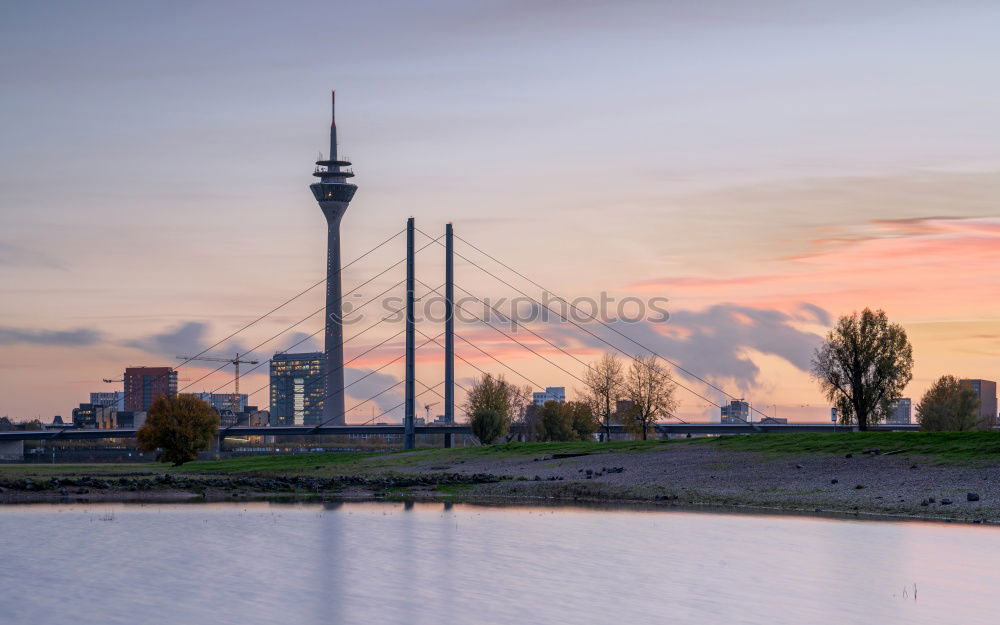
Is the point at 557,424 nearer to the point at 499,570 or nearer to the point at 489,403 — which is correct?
the point at 489,403

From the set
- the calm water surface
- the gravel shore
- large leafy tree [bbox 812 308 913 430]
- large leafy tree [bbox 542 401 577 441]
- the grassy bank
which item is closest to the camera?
the calm water surface

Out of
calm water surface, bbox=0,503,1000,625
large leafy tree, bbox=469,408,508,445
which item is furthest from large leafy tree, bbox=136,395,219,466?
calm water surface, bbox=0,503,1000,625

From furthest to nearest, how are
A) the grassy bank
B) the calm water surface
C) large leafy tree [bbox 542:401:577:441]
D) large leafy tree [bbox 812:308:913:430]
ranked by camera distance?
large leafy tree [bbox 542:401:577:441] → large leafy tree [bbox 812:308:913:430] → the grassy bank → the calm water surface

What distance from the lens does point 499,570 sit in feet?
86.8

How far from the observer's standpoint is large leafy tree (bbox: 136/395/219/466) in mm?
90750

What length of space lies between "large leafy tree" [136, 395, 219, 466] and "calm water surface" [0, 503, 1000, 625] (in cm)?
5252

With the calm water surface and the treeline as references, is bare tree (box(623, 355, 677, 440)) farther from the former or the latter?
the calm water surface

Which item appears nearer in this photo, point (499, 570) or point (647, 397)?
point (499, 570)

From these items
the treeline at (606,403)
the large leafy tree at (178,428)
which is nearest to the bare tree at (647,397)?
the treeline at (606,403)

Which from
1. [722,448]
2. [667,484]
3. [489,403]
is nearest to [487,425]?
[489,403]

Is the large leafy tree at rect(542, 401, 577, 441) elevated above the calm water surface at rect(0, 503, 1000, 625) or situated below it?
above

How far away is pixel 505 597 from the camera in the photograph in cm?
2269

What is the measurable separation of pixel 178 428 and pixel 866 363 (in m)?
53.1

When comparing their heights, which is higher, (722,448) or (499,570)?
(722,448)
